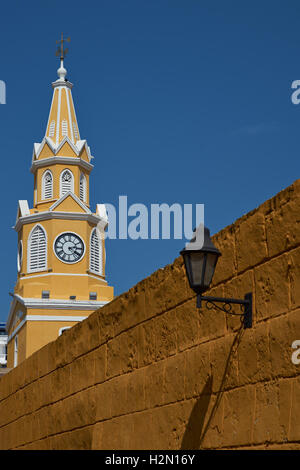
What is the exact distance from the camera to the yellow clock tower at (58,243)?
127 feet

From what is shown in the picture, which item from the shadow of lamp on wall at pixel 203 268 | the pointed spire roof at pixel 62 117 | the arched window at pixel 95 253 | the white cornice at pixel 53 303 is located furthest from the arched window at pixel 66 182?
the shadow of lamp on wall at pixel 203 268

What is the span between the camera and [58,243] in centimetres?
4006

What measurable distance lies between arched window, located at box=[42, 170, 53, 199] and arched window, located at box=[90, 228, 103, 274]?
288 centimetres

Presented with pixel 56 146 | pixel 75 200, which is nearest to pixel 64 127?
pixel 56 146

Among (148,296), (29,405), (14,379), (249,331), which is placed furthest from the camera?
(14,379)

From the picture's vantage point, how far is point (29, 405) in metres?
12.5

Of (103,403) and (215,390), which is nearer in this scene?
(215,390)

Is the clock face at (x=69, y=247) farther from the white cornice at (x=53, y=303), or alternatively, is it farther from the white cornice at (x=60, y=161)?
the white cornice at (x=60, y=161)

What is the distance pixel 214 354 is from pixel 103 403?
283 cm

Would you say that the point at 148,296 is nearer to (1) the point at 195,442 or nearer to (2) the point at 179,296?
(2) the point at 179,296

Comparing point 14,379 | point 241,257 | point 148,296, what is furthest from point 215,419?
point 14,379

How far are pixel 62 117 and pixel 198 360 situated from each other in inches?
1428

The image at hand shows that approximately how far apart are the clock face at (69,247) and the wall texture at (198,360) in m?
29.3

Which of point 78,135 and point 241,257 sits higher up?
point 78,135
